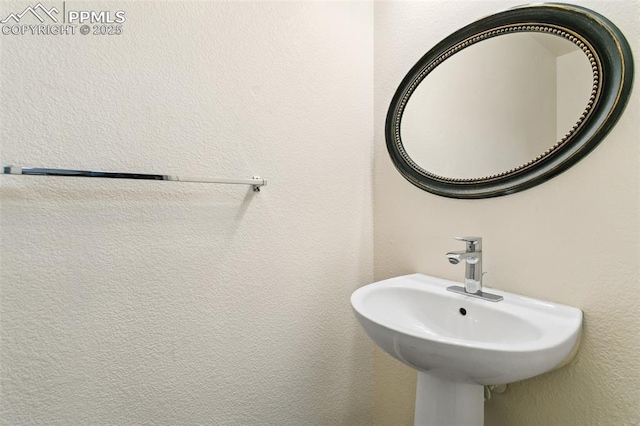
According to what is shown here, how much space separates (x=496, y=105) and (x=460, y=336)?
2.24 ft

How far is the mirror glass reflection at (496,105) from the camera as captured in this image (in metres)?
0.71

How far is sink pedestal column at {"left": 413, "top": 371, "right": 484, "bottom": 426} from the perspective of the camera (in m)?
0.69

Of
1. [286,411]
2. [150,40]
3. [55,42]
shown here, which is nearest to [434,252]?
[286,411]

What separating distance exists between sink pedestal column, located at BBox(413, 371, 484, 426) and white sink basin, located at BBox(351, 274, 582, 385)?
0.43ft

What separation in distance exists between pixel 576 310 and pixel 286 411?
924 millimetres

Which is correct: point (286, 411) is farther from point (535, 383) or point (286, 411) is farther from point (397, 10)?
point (397, 10)

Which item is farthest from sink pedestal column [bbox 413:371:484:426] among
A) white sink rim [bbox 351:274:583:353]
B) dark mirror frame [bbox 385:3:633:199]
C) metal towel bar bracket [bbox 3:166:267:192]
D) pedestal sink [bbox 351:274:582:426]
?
metal towel bar bracket [bbox 3:166:267:192]

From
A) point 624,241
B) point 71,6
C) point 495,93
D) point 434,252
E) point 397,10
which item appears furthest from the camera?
point 397,10

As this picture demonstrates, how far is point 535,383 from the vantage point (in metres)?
0.74

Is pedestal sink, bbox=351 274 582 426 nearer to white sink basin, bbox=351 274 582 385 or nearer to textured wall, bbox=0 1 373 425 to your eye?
white sink basin, bbox=351 274 582 385

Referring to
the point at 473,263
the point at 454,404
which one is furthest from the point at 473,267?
the point at 454,404

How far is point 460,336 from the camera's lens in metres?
0.79

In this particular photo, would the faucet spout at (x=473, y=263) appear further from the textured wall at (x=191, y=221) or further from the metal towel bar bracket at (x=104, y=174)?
the metal towel bar bracket at (x=104, y=174)

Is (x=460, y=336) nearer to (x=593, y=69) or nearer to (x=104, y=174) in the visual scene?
(x=593, y=69)
